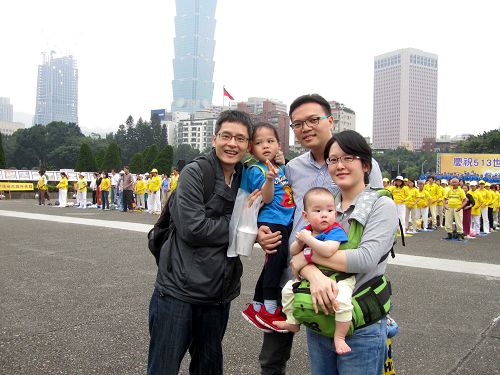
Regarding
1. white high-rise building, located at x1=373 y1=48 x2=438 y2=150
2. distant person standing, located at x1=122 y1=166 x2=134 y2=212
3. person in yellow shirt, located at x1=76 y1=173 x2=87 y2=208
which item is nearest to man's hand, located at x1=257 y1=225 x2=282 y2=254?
→ distant person standing, located at x1=122 y1=166 x2=134 y2=212

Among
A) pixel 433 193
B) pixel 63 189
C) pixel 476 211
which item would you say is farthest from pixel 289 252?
pixel 63 189

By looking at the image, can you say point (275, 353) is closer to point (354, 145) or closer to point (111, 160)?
point (354, 145)

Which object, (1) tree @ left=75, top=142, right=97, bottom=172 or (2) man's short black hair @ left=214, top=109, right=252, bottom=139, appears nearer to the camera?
(2) man's short black hair @ left=214, top=109, right=252, bottom=139

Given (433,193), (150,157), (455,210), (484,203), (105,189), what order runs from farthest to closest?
(150,157)
(105,189)
(433,193)
(484,203)
(455,210)

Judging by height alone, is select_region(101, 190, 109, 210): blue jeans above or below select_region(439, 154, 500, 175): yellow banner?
below

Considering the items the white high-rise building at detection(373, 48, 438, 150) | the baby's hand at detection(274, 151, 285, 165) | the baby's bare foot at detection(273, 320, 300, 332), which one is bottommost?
the baby's bare foot at detection(273, 320, 300, 332)

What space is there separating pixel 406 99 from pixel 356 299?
180233mm

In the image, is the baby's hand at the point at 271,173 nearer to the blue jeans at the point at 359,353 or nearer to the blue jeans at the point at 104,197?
the blue jeans at the point at 359,353

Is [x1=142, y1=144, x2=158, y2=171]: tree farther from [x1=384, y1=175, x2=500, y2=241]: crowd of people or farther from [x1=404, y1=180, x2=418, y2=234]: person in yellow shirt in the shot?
[x1=404, y1=180, x2=418, y2=234]: person in yellow shirt

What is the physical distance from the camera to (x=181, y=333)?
8.32 ft

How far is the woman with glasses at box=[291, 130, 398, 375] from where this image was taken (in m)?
2.05

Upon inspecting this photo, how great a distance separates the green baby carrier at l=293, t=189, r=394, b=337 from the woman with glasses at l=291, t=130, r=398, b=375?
0.7 inches

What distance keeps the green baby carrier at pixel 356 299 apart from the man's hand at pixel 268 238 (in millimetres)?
489

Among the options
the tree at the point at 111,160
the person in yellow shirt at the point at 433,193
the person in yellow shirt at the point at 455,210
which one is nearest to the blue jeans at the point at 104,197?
the person in yellow shirt at the point at 433,193
